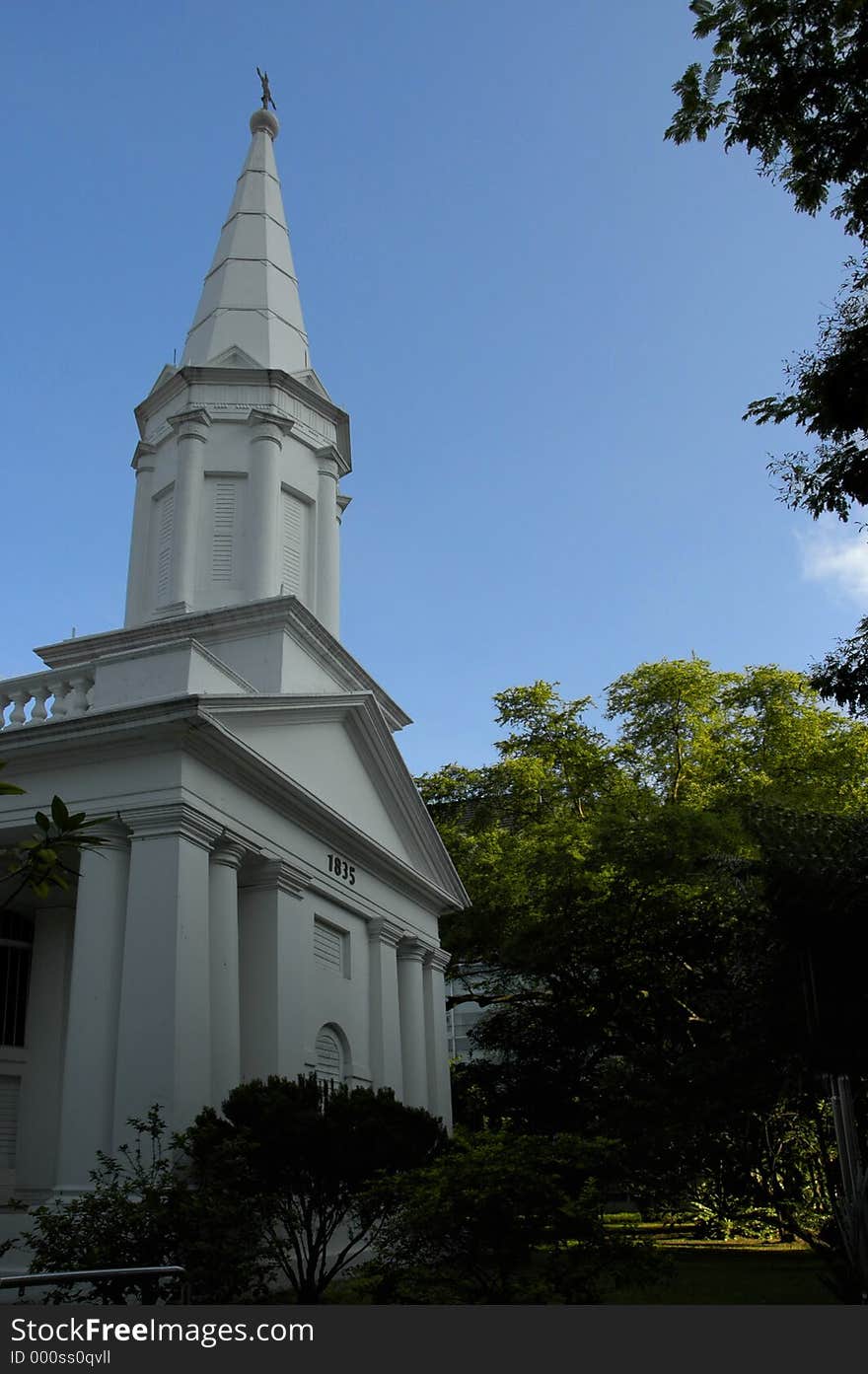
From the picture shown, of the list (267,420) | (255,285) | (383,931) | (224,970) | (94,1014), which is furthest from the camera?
(255,285)

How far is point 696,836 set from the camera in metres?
24.8

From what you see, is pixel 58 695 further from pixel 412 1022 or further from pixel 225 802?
pixel 412 1022

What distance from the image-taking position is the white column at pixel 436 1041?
22.0 metres

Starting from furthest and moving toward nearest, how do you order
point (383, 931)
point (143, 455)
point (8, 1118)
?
1. point (143, 455)
2. point (383, 931)
3. point (8, 1118)

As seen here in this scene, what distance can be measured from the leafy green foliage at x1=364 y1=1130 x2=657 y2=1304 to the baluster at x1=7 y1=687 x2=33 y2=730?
9.29 meters

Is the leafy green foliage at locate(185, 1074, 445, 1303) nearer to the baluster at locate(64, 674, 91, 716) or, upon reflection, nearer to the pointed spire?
the baluster at locate(64, 674, 91, 716)

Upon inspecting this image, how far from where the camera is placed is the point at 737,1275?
1734 cm

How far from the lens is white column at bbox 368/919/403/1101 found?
19.7 m

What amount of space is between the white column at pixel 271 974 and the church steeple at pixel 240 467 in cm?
521

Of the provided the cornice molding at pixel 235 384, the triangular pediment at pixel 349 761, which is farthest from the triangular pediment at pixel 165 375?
the triangular pediment at pixel 349 761

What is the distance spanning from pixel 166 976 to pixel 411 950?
30.0 ft

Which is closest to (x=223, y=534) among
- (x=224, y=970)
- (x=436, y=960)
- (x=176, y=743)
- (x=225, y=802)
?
(x=225, y=802)

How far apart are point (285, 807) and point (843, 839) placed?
8.65m
